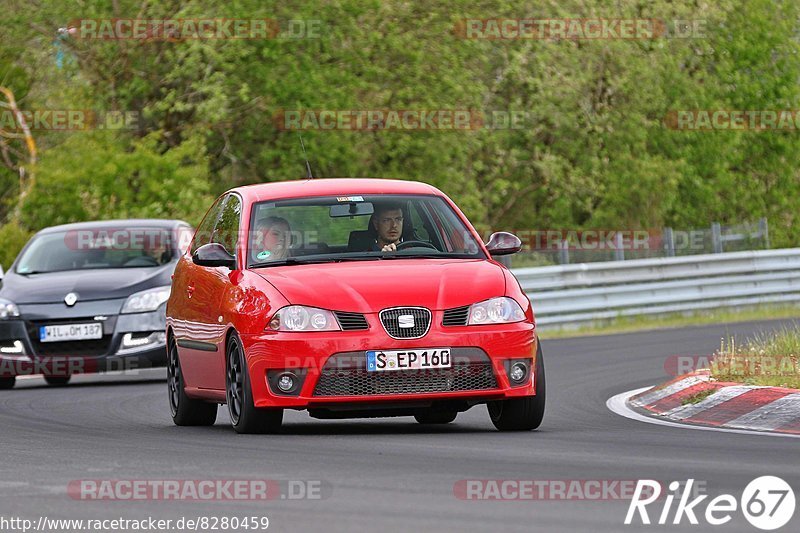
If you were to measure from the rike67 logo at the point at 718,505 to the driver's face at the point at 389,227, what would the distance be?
4.07m

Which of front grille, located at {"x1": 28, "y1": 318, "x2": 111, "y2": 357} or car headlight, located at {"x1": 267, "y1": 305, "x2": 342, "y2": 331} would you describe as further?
front grille, located at {"x1": 28, "y1": 318, "x2": 111, "y2": 357}

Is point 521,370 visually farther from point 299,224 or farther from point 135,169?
point 135,169

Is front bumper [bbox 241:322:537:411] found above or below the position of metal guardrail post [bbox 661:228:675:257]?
above

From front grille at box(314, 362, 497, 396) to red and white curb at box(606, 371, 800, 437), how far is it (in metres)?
1.51

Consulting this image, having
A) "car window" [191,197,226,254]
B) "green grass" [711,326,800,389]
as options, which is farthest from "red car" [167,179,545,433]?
"green grass" [711,326,800,389]

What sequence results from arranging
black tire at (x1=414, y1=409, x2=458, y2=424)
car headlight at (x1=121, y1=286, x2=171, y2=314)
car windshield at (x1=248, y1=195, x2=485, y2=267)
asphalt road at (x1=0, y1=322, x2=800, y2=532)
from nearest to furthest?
asphalt road at (x1=0, y1=322, x2=800, y2=532), car windshield at (x1=248, y1=195, x2=485, y2=267), black tire at (x1=414, y1=409, x2=458, y2=424), car headlight at (x1=121, y1=286, x2=171, y2=314)

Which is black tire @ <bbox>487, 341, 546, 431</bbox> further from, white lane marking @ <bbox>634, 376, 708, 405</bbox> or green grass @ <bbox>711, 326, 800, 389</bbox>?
white lane marking @ <bbox>634, 376, 708, 405</bbox>

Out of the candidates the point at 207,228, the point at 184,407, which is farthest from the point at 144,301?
the point at 184,407

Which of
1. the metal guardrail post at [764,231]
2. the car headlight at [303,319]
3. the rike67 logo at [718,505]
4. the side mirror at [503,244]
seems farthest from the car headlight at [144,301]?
the metal guardrail post at [764,231]

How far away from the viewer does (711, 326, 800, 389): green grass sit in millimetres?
11945

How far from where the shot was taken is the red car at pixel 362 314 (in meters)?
10.3

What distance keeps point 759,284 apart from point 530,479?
20.4 metres

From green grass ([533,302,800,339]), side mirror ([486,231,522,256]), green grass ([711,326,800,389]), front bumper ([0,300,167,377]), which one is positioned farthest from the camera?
green grass ([533,302,800,339])

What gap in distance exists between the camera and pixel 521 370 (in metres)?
10.6
